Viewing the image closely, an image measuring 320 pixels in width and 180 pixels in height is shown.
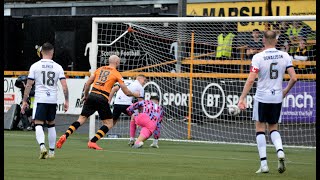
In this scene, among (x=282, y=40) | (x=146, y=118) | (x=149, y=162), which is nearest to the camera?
(x=149, y=162)

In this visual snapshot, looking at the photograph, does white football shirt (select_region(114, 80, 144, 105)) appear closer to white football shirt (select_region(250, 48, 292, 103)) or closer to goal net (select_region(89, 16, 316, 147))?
goal net (select_region(89, 16, 316, 147))

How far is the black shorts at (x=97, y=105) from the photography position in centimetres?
1930

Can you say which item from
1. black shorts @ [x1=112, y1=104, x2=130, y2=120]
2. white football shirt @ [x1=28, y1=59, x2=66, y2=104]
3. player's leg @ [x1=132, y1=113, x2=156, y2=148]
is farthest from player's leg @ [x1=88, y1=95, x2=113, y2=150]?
black shorts @ [x1=112, y1=104, x2=130, y2=120]

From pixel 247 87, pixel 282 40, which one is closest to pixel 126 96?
pixel 282 40

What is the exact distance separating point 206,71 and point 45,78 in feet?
27.8

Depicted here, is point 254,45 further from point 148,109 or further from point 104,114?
point 104,114

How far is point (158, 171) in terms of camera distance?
583 inches

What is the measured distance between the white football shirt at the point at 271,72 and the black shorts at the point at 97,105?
490 centimetres

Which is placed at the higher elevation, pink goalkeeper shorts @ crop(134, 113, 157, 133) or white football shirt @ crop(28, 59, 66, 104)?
white football shirt @ crop(28, 59, 66, 104)

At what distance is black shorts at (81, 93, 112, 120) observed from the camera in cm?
1930

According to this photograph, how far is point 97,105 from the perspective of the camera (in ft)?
63.4

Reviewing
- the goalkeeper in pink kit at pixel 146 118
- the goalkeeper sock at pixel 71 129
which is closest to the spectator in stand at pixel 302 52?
the goalkeeper in pink kit at pixel 146 118

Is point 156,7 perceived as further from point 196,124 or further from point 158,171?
point 158,171

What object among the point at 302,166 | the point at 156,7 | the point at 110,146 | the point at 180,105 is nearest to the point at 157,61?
the point at 180,105
